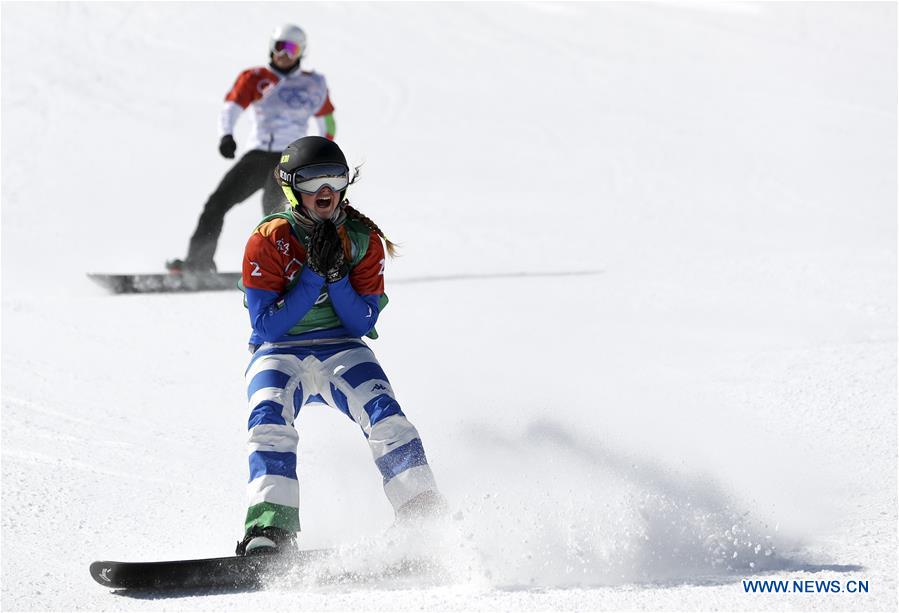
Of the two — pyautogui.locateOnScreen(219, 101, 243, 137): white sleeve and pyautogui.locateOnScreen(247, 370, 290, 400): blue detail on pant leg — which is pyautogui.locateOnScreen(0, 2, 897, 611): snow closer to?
pyautogui.locateOnScreen(247, 370, 290, 400): blue detail on pant leg

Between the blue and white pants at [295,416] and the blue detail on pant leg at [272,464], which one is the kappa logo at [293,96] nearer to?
the blue and white pants at [295,416]

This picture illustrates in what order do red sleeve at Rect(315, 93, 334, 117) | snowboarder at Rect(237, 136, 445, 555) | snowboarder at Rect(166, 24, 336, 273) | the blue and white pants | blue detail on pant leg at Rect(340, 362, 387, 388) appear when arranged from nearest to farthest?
the blue and white pants → snowboarder at Rect(237, 136, 445, 555) → blue detail on pant leg at Rect(340, 362, 387, 388) → snowboarder at Rect(166, 24, 336, 273) → red sleeve at Rect(315, 93, 334, 117)

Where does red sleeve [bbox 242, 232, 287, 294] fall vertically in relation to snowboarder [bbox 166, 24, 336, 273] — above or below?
below

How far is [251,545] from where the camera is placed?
3.98 m

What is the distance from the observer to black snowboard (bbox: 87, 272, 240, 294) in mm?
9281

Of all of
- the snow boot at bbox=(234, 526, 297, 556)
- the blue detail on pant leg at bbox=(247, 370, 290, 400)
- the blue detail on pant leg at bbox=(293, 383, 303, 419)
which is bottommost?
the snow boot at bbox=(234, 526, 297, 556)

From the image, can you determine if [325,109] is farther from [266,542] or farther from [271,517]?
[266,542]

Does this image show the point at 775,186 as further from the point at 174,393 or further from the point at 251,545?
the point at 251,545

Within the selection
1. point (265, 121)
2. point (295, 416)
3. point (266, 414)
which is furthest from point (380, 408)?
point (265, 121)

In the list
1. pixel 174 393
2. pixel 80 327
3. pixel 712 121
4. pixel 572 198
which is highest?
pixel 712 121

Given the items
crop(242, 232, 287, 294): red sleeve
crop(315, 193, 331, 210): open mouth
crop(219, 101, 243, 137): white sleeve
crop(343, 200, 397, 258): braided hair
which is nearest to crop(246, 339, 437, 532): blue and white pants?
crop(242, 232, 287, 294): red sleeve

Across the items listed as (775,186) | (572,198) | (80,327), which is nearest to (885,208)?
(775,186)

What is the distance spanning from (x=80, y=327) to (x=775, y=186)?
9.45 m

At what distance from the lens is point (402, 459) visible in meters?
4.32
